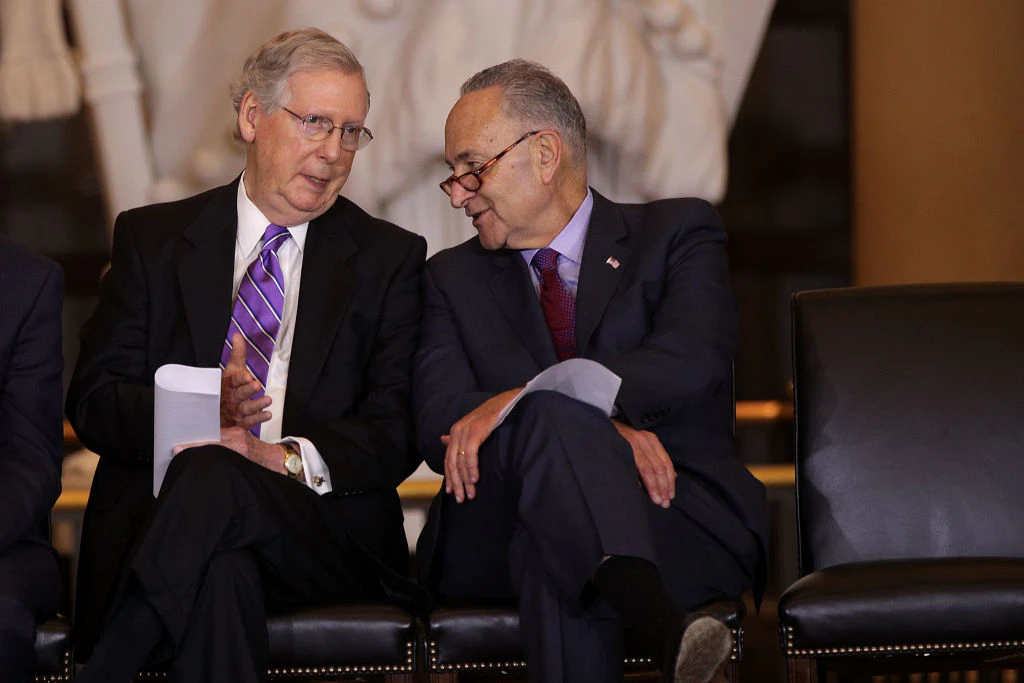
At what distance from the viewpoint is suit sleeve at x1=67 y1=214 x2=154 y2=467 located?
2.33 metres

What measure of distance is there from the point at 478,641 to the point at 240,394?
0.54m

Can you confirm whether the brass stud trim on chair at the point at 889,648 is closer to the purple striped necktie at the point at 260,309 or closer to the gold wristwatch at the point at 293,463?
the gold wristwatch at the point at 293,463

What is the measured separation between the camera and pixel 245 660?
76.4 inches

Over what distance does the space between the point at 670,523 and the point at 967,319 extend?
2.53 ft

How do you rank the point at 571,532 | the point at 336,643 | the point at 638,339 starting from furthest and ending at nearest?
the point at 638,339 < the point at 336,643 < the point at 571,532

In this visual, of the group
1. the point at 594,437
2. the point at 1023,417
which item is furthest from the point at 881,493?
the point at 594,437

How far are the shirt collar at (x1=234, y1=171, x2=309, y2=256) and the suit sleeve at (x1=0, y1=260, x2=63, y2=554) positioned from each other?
0.37 m

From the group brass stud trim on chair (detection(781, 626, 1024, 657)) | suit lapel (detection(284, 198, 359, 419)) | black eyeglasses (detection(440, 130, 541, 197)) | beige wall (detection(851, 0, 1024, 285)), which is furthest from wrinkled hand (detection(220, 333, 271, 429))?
beige wall (detection(851, 0, 1024, 285))

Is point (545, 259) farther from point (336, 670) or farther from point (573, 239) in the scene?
point (336, 670)

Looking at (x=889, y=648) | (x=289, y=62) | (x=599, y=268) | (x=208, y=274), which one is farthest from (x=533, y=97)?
(x=889, y=648)

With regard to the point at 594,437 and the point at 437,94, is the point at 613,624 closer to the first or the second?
the point at 594,437

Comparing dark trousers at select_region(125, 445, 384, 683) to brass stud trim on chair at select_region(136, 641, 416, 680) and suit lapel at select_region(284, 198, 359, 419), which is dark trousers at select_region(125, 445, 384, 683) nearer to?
brass stud trim on chair at select_region(136, 641, 416, 680)

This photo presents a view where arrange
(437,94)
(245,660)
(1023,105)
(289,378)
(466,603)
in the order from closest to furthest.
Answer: (245,660)
(466,603)
(289,378)
(437,94)
(1023,105)

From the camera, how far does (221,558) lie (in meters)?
1.99
